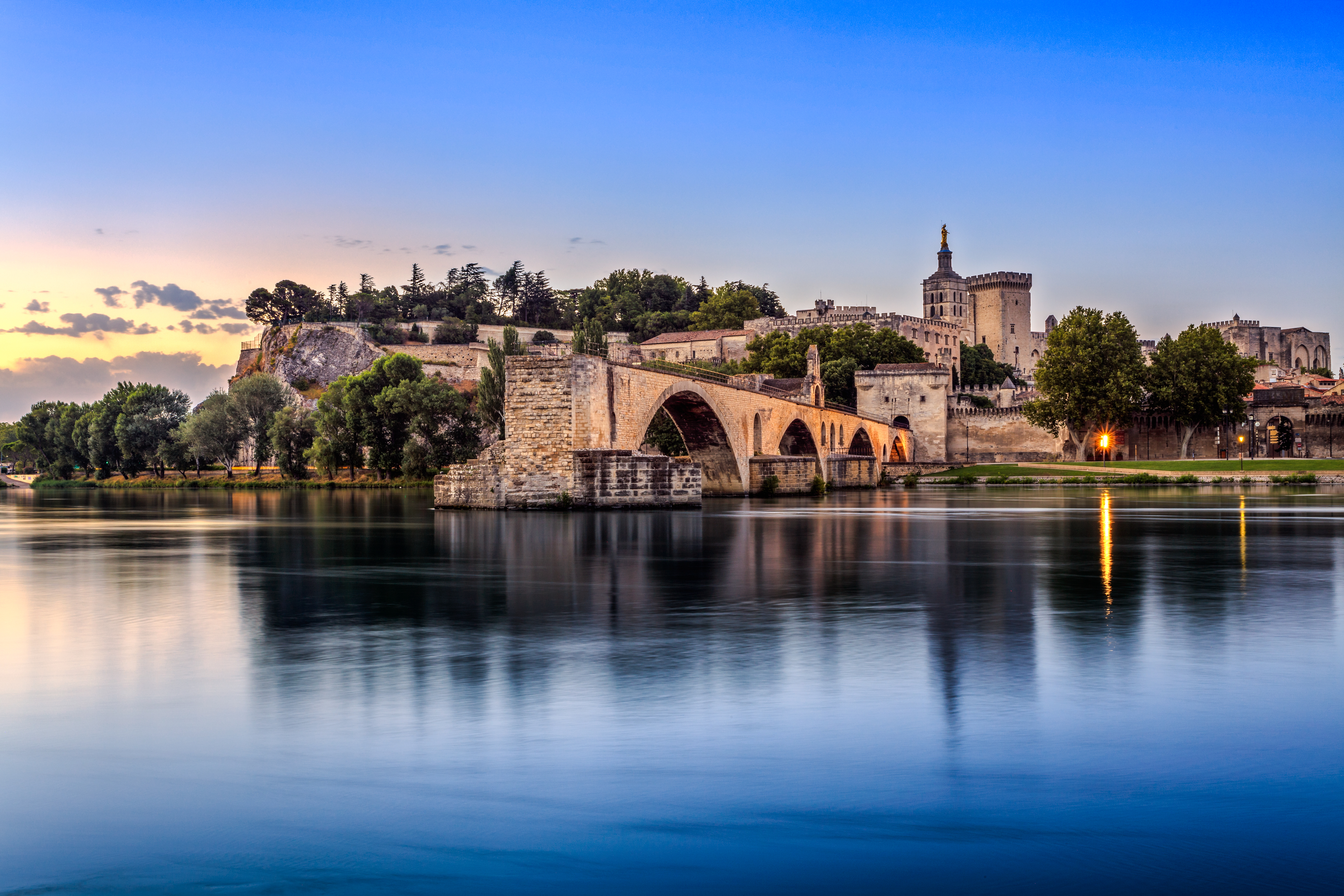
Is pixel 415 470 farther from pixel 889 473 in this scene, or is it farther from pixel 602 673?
pixel 602 673

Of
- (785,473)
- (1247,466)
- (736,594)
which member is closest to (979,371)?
(1247,466)

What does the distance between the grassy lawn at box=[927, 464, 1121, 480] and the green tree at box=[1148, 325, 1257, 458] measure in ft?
33.7

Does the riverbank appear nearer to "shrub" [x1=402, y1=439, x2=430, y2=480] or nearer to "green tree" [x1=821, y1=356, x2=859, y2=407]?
"shrub" [x1=402, y1=439, x2=430, y2=480]

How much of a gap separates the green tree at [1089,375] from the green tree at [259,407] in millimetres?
46958

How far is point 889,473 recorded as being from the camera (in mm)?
64812

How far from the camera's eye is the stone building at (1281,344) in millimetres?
129375

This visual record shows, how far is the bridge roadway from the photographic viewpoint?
29.1 metres

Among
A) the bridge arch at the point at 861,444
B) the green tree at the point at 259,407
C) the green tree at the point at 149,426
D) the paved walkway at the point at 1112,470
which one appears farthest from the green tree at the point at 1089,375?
the green tree at the point at 149,426

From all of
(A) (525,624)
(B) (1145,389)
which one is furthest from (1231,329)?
(A) (525,624)

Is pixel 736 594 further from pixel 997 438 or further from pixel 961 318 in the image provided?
pixel 961 318

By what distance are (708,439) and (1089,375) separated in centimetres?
3395

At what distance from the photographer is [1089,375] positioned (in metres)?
66.3

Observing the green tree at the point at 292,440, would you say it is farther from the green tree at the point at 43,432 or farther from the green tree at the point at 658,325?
the green tree at the point at 658,325

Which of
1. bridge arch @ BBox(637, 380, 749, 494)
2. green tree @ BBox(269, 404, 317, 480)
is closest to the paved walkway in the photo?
bridge arch @ BBox(637, 380, 749, 494)
